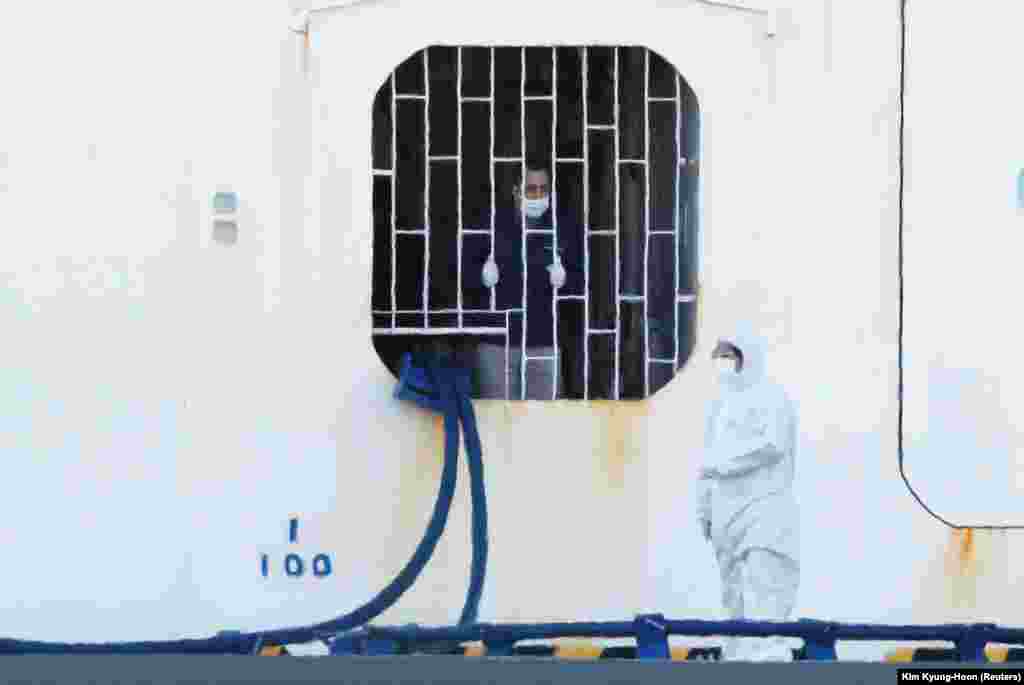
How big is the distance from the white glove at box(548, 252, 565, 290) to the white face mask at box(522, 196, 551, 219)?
14cm

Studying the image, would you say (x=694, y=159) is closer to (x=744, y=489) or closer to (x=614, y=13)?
(x=614, y=13)

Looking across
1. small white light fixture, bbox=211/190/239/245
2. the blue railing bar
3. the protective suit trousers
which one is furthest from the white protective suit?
small white light fixture, bbox=211/190/239/245

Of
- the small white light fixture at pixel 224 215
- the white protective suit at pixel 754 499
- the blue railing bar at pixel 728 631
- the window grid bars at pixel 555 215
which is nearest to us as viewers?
the blue railing bar at pixel 728 631

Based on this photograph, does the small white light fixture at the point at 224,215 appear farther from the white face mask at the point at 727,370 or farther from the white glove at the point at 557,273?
the white face mask at the point at 727,370

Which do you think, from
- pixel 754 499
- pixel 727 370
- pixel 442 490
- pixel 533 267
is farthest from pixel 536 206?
pixel 754 499

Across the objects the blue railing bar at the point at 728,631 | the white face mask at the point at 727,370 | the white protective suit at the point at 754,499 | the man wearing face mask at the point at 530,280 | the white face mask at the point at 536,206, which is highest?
the white face mask at the point at 536,206

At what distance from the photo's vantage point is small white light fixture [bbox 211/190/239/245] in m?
8.85

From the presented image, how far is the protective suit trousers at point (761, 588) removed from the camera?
28.7 ft

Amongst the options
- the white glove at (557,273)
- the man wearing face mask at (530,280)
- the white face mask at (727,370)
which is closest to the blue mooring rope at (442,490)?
the man wearing face mask at (530,280)

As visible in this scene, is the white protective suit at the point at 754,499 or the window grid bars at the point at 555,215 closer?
the white protective suit at the point at 754,499

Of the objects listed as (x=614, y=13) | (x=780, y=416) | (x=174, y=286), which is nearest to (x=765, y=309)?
(x=780, y=416)

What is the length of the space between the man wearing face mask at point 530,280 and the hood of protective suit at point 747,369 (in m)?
0.57

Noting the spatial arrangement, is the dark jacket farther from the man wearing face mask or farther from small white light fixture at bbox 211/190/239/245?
small white light fixture at bbox 211/190/239/245

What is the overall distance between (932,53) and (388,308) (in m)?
1.89
